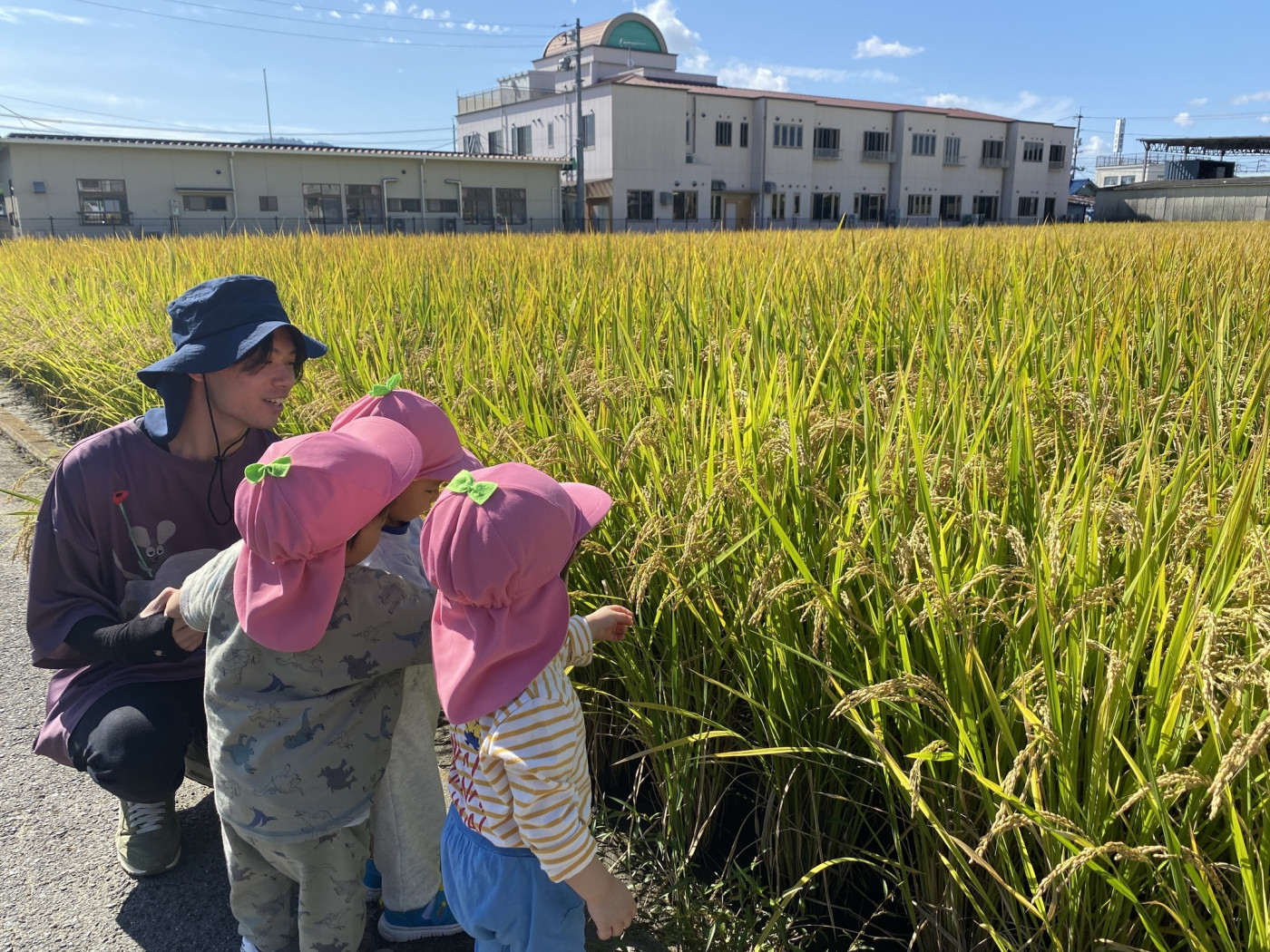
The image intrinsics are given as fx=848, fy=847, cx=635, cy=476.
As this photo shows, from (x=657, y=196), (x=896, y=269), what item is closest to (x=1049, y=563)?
(x=896, y=269)

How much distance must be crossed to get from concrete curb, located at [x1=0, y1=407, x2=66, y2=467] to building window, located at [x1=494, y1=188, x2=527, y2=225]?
35121mm

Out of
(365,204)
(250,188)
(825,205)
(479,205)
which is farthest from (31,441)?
(825,205)

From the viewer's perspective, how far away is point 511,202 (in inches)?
1565

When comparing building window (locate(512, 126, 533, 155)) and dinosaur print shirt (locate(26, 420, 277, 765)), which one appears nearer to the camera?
dinosaur print shirt (locate(26, 420, 277, 765))

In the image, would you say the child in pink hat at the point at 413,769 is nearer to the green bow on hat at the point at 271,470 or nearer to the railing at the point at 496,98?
the green bow on hat at the point at 271,470

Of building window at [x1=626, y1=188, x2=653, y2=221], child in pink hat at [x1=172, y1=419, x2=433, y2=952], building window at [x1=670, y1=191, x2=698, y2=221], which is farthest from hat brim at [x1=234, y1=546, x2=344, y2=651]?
building window at [x1=670, y1=191, x2=698, y2=221]

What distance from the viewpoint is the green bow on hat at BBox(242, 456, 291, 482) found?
1.45m

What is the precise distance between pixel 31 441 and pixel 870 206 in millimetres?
50606

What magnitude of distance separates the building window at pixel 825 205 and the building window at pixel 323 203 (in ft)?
83.4

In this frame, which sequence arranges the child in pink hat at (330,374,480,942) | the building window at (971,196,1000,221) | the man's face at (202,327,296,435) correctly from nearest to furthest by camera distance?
1. the child in pink hat at (330,374,480,942)
2. the man's face at (202,327,296,435)
3. the building window at (971,196,1000,221)

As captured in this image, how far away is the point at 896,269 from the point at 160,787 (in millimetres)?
3929

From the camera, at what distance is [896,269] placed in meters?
4.45

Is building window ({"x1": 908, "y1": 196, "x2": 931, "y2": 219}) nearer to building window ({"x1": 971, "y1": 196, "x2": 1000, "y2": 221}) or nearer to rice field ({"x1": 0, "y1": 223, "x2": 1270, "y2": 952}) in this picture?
building window ({"x1": 971, "y1": 196, "x2": 1000, "y2": 221})

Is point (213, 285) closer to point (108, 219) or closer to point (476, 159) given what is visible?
point (108, 219)
